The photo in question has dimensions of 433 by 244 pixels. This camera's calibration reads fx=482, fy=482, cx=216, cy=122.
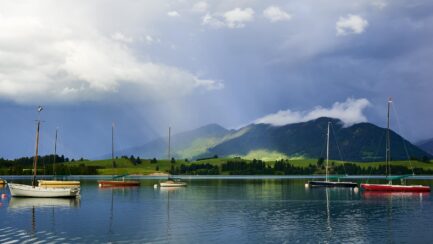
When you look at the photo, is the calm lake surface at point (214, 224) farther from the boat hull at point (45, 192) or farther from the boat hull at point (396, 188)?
the boat hull at point (396, 188)

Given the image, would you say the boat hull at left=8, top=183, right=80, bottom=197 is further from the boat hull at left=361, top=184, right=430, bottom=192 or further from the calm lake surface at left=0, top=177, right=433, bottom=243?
the boat hull at left=361, top=184, right=430, bottom=192

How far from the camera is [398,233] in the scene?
60.7 meters

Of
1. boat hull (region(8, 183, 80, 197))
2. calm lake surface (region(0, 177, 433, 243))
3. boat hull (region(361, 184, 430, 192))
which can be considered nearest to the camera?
calm lake surface (region(0, 177, 433, 243))

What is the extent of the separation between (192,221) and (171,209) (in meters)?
19.7

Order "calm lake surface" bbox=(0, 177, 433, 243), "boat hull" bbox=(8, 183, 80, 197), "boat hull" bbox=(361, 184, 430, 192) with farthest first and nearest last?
"boat hull" bbox=(361, 184, 430, 192) → "boat hull" bbox=(8, 183, 80, 197) → "calm lake surface" bbox=(0, 177, 433, 243)

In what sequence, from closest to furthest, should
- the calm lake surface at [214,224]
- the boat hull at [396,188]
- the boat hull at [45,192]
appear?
the calm lake surface at [214,224]
the boat hull at [45,192]
the boat hull at [396,188]

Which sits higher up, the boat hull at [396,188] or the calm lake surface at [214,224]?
the boat hull at [396,188]

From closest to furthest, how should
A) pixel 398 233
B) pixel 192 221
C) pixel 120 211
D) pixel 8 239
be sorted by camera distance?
1. pixel 8 239
2. pixel 398 233
3. pixel 192 221
4. pixel 120 211

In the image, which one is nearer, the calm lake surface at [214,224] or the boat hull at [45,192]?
the calm lake surface at [214,224]

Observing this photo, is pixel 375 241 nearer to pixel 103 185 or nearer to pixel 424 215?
pixel 424 215

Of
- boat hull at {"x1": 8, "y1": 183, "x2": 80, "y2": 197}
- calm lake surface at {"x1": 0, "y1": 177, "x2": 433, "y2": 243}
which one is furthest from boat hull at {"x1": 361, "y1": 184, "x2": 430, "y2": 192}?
boat hull at {"x1": 8, "y1": 183, "x2": 80, "y2": 197}

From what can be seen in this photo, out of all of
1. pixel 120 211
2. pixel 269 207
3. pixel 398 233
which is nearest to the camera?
pixel 398 233

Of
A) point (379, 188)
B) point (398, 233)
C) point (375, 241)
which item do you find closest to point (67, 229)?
point (375, 241)

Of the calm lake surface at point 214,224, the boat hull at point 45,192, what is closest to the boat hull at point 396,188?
the calm lake surface at point 214,224
